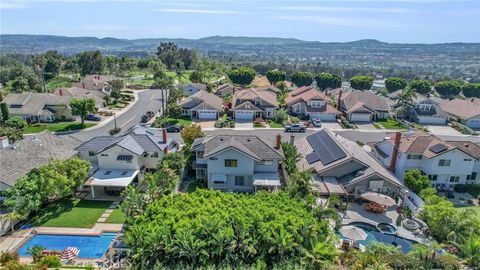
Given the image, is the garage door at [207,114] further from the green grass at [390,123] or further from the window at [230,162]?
the green grass at [390,123]

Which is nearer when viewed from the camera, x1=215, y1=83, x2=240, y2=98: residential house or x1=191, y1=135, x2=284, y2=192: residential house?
x1=191, y1=135, x2=284, y2=192: residential house

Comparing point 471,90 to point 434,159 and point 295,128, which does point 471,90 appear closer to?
point 295,128

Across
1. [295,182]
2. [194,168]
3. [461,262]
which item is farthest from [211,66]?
[461,262]

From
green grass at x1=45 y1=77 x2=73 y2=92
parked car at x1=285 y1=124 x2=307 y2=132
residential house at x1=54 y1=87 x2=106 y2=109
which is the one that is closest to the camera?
parked car at x1=285 y1=124 x2=307 y2=132

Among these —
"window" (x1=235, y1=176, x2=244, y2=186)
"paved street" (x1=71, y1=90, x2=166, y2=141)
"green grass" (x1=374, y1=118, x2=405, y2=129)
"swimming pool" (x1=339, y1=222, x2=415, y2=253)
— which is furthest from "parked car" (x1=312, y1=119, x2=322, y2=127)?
"swimming pool" (x1=339, y1=222, x2=415, y2=253)

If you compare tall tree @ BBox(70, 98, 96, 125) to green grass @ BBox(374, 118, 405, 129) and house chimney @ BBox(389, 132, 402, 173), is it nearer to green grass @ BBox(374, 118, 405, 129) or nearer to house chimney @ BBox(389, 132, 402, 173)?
house chimney @ BBox(389, 132, 402, 173)

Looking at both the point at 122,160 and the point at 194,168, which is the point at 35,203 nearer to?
the point at 122,160
